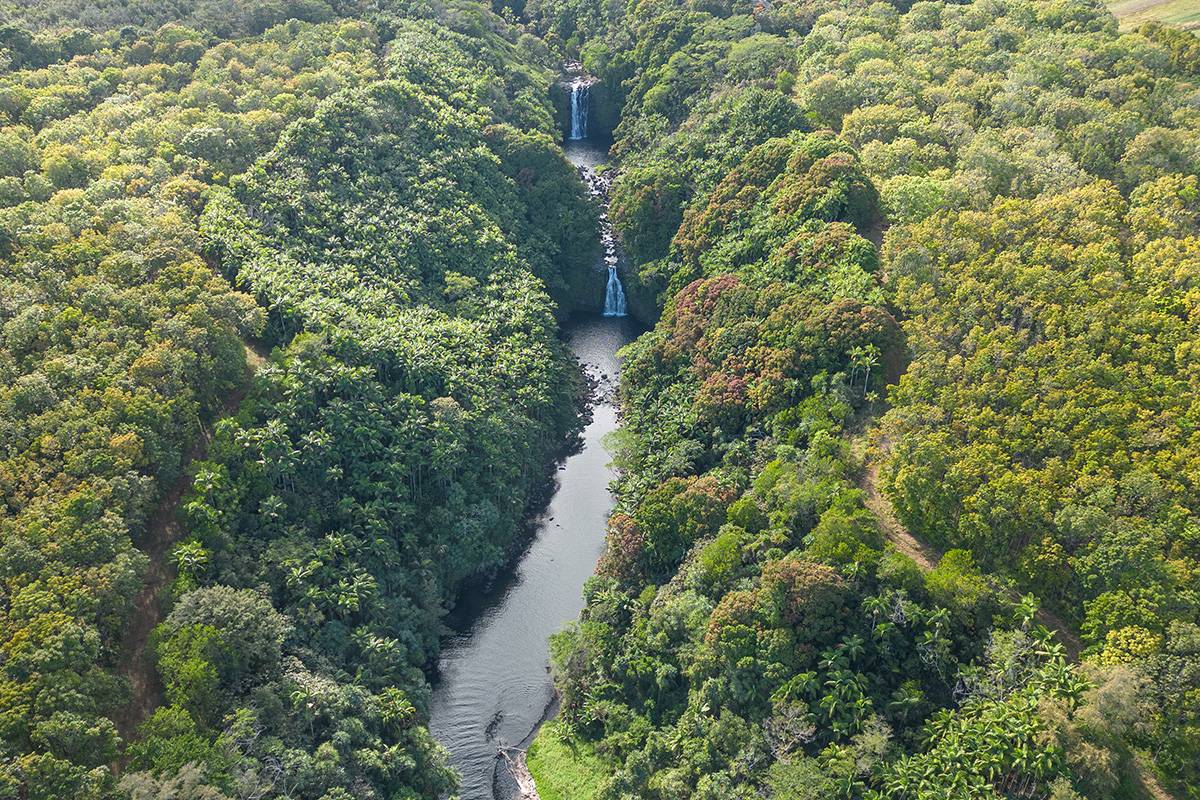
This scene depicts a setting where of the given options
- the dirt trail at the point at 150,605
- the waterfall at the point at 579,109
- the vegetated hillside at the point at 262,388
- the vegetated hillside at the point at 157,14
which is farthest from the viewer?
the waterfall at the point at 579,109

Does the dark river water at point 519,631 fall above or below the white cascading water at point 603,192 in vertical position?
below

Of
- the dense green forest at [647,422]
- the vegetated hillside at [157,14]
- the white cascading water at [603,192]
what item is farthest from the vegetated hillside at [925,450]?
the vegetated hillside at [157,14]

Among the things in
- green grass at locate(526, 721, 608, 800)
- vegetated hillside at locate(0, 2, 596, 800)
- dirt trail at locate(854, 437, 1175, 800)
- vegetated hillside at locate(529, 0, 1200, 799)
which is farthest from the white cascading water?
green grass at locate(526, 721, 608, 800)

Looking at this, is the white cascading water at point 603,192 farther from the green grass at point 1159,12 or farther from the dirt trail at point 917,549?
the green grass at point 1159,12

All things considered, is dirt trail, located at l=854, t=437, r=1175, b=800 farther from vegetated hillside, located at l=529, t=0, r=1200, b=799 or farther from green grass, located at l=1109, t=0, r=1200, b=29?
green grass, located at l=1109, t=0, r=1200, b=29

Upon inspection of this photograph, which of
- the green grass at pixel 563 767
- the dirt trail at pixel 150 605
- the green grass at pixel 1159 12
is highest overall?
the green grass at pixel 1159 12

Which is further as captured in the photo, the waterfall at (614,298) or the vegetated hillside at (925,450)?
the waterfall at (614,298)

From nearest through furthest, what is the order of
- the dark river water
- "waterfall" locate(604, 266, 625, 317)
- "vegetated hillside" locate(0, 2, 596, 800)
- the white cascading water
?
"vegetated hillside" locate(0, 2, 596, 800), the dark river water, "waterfall" locate(604, 266, 625, 317), the white cascading water
